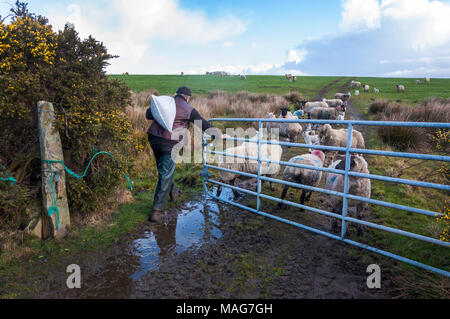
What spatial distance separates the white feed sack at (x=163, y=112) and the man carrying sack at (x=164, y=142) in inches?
1.6

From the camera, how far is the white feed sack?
466 centimetres

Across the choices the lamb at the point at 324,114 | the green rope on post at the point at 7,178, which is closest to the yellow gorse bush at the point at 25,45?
the green rope on post at the point at 7,178

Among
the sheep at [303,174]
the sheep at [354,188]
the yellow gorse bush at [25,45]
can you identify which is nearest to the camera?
the yellow gorse bush at [25,45]

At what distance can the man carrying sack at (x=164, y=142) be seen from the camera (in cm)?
480

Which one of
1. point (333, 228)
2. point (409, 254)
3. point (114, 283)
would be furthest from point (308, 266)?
point (114, 283)

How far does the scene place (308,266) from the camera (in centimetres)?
348

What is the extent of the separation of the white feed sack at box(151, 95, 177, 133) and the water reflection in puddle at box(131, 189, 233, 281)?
1729 millimetres

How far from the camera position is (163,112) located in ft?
15.3

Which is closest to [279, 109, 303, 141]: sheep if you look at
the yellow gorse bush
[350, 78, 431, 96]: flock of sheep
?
the yellow gorse bush

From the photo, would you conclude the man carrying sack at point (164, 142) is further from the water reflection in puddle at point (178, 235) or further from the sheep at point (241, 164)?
the sheep at point (241, 164)

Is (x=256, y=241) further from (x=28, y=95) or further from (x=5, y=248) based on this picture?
(x=28, y=95)

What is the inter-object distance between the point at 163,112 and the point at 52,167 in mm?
1930

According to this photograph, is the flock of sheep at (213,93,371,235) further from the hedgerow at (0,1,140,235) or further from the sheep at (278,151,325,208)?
the hedgerow at (0,1,140,235)

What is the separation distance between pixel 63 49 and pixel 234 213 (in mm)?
4268
